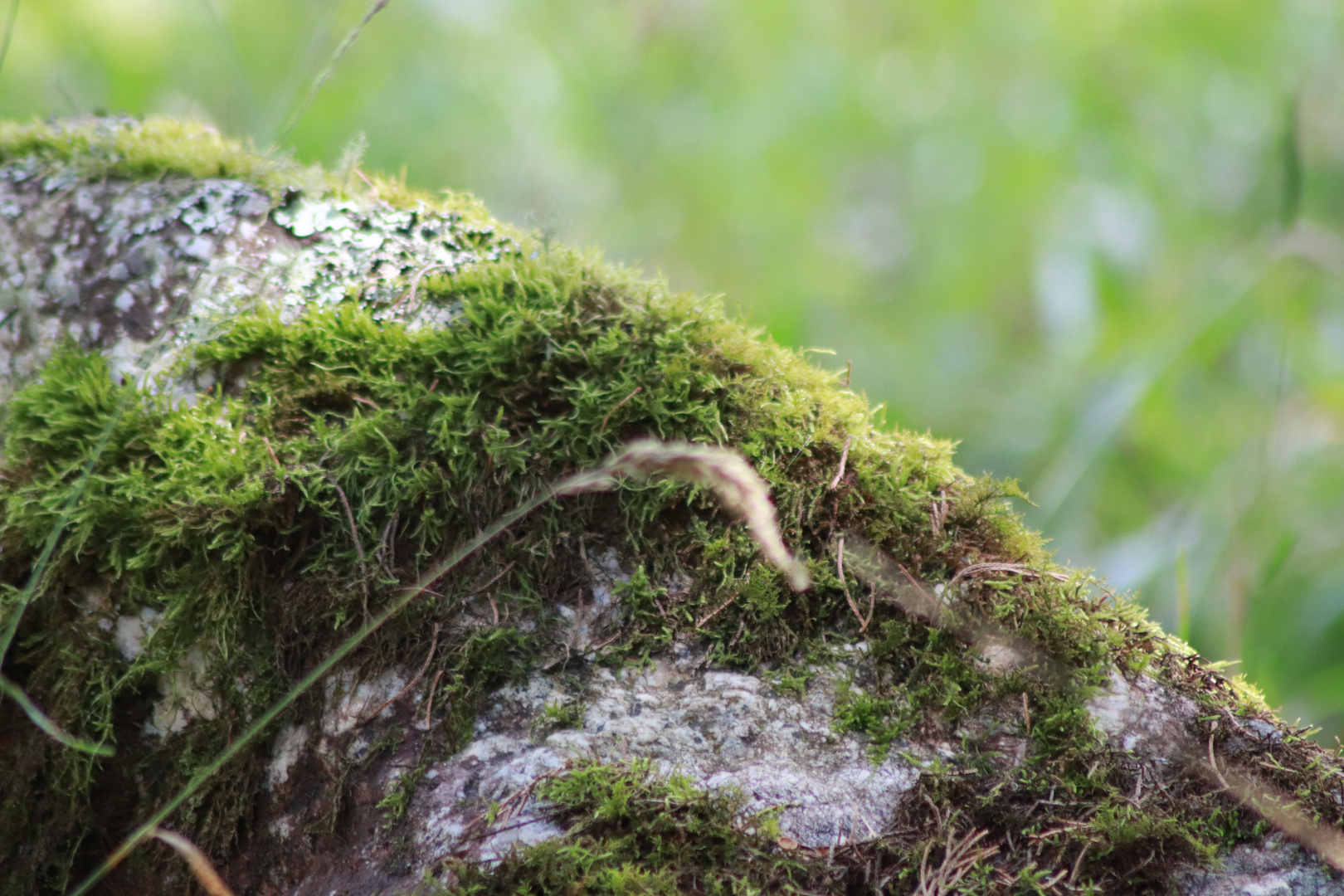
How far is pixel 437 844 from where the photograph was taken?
4.78 ft

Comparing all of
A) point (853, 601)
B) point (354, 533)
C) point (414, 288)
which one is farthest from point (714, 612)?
point (414, 288)

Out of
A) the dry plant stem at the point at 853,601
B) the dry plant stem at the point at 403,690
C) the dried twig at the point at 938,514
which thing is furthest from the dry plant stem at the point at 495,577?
the dried twig at the point at 938,514

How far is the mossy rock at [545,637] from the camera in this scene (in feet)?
4.68

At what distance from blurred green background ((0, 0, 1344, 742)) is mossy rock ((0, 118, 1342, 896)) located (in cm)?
190

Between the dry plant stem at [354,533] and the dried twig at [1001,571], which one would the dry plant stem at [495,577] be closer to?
the dry plant stem at [354,533]

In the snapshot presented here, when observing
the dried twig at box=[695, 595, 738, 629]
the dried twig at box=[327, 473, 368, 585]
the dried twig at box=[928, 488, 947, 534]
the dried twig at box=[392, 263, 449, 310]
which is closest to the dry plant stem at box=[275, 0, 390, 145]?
the dried twig at box=[392, 263, 449, 310]

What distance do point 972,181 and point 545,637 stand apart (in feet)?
15.6

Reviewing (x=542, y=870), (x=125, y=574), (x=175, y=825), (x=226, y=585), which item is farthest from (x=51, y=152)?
(x=542, y=870)

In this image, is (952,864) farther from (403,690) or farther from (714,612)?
(403,690)

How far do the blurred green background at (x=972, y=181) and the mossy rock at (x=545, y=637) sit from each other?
6.24 feet

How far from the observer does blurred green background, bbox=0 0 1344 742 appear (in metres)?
3.88

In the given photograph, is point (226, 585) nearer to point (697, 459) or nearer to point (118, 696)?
point (118, 696)

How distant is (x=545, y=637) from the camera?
1.69 m

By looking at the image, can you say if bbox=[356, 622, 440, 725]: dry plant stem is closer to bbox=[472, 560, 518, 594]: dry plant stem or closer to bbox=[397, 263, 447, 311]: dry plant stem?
bbox=[472, 560, 518, 594]: dry plant stem
